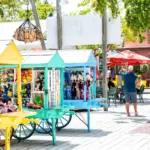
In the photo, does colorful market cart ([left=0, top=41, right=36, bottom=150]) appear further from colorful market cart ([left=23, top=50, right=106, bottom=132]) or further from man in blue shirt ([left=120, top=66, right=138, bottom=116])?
man in blue shirt ([left=120, top=66, right=138, bottom=116])

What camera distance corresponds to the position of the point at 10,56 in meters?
8.38

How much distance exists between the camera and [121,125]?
44.7 feet

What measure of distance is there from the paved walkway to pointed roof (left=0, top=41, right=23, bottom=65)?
86.3 inches

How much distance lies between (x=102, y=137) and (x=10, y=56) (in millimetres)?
3891

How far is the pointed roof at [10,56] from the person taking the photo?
8.13 meters

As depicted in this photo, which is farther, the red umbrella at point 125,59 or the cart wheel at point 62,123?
the red umbrella at point 125,59

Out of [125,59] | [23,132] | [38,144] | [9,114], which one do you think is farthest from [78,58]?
[125,59]

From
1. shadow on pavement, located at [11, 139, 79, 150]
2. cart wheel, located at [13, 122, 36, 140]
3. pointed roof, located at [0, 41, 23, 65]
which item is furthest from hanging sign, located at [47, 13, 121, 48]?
pointed roof, located at [0, 41, 23, 65]

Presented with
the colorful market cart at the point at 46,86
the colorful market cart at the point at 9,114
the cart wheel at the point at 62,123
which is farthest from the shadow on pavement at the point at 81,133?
the colorful market cart at the point at 9,114

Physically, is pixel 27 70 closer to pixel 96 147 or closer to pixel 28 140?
pixel 28 140

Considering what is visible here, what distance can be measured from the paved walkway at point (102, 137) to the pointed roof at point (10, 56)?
219 cm

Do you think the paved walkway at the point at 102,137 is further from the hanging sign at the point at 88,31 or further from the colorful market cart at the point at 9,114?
the hanging sign at the point at 88,31

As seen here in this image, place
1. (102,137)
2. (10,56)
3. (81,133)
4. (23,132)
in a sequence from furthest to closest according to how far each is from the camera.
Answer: (81,133), (23,132), (102,137), (10,56)

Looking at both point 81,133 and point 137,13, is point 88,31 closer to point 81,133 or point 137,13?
point 137,13
